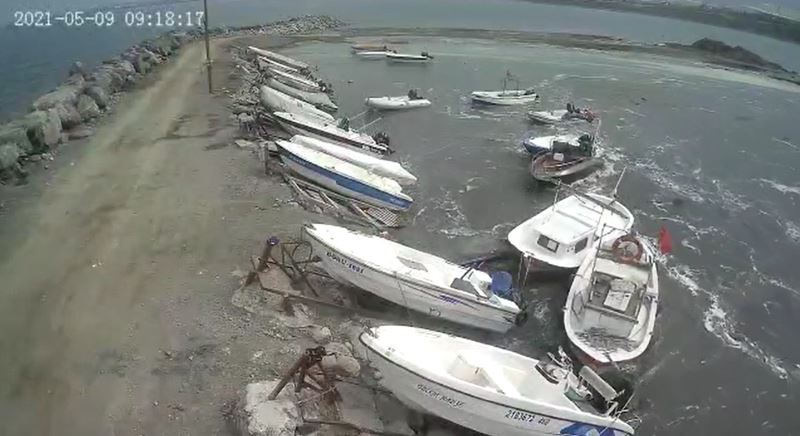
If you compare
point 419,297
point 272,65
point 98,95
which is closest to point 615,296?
point 419,297

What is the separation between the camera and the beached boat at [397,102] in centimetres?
3916

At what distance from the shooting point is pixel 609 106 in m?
43.4

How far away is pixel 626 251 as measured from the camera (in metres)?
20.4

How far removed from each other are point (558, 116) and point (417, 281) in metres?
24.0

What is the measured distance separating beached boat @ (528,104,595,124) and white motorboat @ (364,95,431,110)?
6897mm

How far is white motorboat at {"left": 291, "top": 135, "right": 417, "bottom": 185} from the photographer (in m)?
26.5

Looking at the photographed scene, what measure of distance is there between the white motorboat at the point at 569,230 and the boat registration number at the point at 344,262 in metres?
6.28

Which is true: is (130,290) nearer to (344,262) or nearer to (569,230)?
(344,262)

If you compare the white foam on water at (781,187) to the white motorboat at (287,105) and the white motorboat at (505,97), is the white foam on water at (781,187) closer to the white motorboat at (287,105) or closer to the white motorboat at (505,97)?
the white motorboat at (505,97)

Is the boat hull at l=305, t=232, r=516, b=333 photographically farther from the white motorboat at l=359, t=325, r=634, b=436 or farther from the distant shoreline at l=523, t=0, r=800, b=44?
the distant shoreline at l=523, t=0, r=800, b=44

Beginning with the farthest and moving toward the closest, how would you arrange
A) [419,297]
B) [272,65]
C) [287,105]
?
[272,65] → [287,105] → [419,297]

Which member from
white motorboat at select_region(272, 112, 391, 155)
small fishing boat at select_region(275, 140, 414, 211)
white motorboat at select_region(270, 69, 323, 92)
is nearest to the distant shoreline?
white motorboat at select_region(270, 69, 323, 92)

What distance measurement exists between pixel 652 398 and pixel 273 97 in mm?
23455

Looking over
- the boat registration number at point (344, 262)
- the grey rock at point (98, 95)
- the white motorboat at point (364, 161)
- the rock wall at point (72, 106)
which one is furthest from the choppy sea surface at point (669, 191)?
the grey rock at point (98, 95)
